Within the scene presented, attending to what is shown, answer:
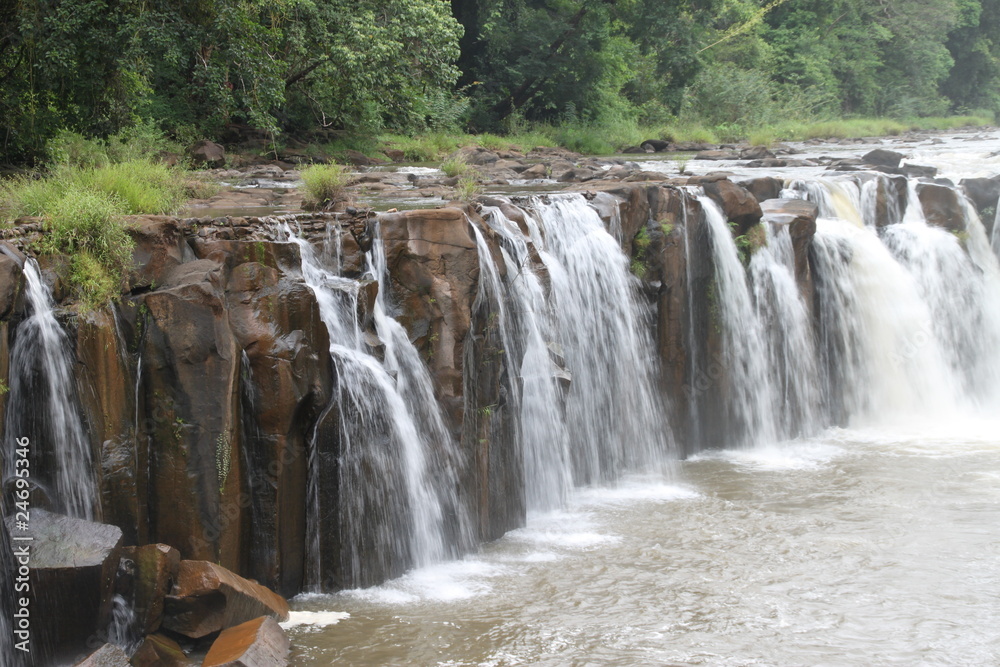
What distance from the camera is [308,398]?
25.1ft

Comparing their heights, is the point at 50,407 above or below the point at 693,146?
below

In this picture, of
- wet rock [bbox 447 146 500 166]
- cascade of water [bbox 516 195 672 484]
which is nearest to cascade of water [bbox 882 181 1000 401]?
cascade of water [bbox 516 195 672 484]

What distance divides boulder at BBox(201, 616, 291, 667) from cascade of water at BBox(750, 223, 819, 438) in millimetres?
8408

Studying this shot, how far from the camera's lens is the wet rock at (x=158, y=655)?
615cm

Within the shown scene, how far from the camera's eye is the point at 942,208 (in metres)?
15.5

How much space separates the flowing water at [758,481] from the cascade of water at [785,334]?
31 millimetres

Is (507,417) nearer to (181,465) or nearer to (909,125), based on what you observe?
(181,465)

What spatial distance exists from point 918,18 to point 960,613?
44784mm

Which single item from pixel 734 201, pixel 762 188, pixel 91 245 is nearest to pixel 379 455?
pixel 91 245

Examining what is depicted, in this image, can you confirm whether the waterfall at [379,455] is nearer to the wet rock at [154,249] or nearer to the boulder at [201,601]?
the wet rock at [154,249]

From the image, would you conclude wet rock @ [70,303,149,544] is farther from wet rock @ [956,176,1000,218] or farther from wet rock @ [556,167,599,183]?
wet rock @ [956,176,1000,218]

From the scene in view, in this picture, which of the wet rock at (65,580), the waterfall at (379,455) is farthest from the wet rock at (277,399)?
the wet rock at (65,580)

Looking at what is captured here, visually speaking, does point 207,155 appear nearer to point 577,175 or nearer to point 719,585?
point 577,175

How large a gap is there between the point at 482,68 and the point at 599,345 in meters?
19.2
